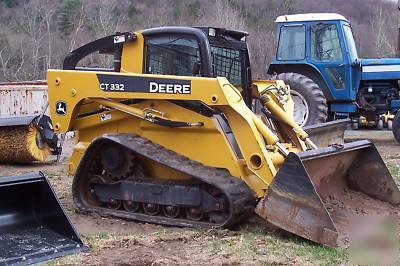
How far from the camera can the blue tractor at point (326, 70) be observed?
12.5 m

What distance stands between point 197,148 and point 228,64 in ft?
4.15

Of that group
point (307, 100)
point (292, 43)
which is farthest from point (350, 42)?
point (307, 100)

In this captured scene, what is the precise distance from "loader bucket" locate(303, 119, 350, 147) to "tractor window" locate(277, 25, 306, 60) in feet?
13.2

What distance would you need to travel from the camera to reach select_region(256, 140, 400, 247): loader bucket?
5.38m

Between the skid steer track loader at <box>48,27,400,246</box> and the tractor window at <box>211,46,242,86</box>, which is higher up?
the tractor window at <box>211,46,242,86</box>

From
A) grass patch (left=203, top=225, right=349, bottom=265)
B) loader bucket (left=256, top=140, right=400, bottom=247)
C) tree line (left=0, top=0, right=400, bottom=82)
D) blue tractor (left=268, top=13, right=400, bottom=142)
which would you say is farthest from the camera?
tree line (left=0, top=0, right=400, bottom=82)

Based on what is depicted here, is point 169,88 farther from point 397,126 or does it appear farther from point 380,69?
point 380,69

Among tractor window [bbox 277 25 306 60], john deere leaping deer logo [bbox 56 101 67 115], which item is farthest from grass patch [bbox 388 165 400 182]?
john deere leaping deer logo [bbox 56 101 67 115]

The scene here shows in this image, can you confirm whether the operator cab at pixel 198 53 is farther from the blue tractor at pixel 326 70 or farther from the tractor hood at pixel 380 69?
the tractor hood at pixel 380 69

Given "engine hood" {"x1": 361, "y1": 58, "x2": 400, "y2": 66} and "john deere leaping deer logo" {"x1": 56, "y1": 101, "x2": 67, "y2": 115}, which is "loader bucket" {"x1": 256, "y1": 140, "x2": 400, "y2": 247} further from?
"engine hood" {"x1": 361, "y1": 58, "x2": 400, "y2": 66}

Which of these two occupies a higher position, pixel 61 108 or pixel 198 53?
pixel 198 53

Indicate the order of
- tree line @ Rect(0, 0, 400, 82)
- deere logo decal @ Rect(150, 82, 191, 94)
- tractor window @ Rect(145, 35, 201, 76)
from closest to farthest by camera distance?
deere logo decal @ Rect(150, 82, 191, 94)
tractor window @ Rect(145, 35, 201, 76)
tree line @ Rect(0, 0, 400, 82)

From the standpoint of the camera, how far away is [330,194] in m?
6.56

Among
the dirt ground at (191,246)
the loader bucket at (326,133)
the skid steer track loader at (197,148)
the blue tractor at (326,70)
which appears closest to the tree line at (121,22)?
the blue tractor at (326,70)
